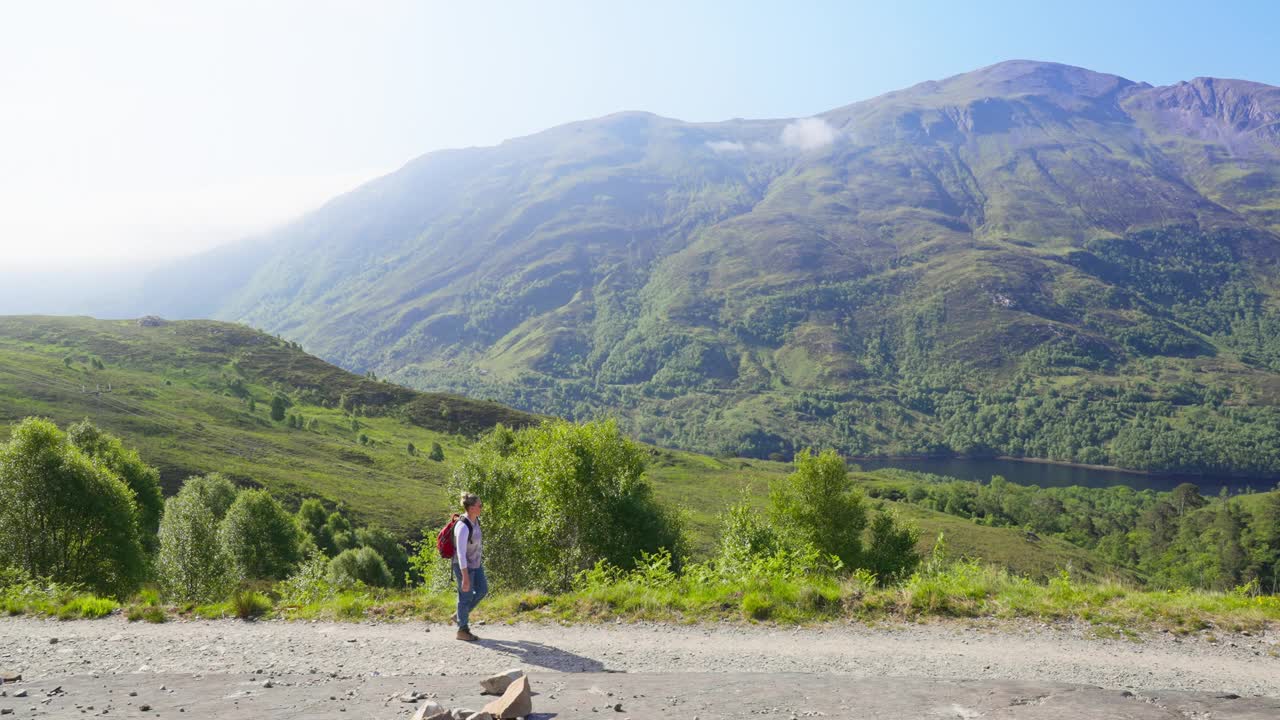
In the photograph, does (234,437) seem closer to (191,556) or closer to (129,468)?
(129,468)

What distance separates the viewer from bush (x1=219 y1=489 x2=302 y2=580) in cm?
5309

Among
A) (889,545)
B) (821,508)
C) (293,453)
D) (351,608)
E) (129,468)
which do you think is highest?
(351,608)

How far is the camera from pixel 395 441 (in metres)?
184

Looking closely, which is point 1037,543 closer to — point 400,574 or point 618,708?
point 400,574

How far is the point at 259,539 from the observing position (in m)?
55.8

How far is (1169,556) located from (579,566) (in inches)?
6940

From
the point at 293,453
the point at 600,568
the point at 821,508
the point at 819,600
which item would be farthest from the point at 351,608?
the point at 293,453

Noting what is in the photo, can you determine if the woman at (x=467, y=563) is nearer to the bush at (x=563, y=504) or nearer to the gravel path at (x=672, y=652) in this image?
the gravel path at (x=672, y=652)

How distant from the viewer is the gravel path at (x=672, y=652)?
11.0m

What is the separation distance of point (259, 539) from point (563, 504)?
37174mm

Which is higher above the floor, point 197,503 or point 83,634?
point 83,634

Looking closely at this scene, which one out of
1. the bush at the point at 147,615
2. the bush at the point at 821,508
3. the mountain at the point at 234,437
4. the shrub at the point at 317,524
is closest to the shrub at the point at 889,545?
the bush at the point at 821,508

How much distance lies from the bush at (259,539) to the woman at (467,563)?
46.2 m

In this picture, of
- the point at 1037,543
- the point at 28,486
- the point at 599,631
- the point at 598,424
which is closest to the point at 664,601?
the point at 599,631
